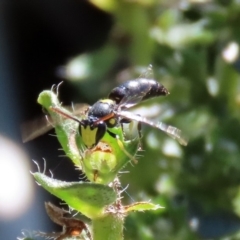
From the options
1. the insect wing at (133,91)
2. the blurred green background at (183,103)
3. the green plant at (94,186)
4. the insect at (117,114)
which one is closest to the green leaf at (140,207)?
the green plant at (94,186)

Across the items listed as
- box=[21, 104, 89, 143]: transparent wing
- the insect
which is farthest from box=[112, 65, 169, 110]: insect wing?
box=[21, 104, 89, 143]: transparent wing

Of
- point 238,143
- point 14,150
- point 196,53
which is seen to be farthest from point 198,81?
point 14,150

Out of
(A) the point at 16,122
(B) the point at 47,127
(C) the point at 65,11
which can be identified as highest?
(C) the point at 65,11

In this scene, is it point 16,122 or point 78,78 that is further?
point 16,122

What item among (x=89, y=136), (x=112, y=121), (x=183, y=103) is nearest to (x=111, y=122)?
(x=112, y=121)

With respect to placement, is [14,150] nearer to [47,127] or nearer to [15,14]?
[15,14]

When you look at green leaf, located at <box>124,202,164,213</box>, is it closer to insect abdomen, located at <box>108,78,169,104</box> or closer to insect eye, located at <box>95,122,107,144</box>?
insect eye, located at <box>95,122,107,144</box>

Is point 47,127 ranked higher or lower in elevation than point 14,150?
lower

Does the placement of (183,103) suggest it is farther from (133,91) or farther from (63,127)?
(63,127)
